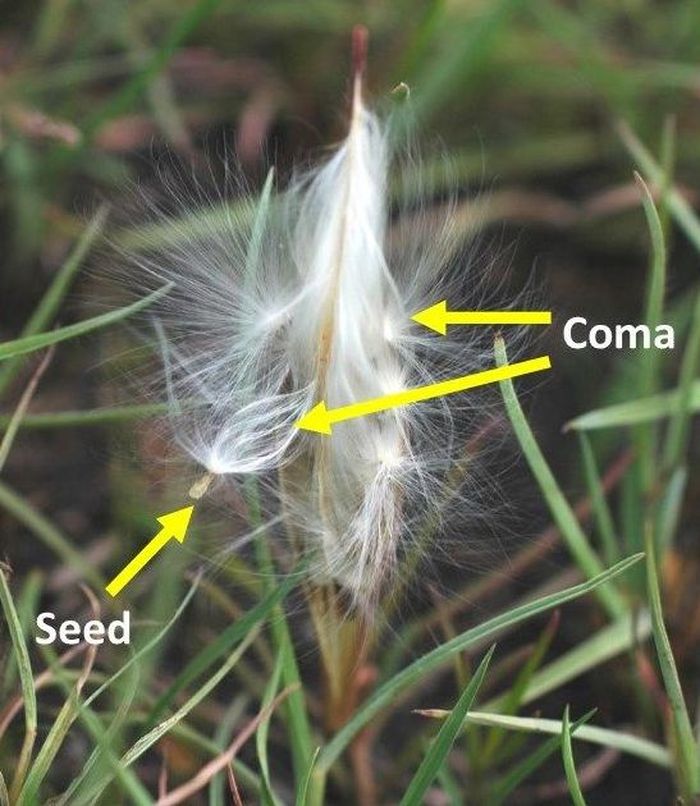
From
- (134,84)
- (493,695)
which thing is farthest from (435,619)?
(134,84)

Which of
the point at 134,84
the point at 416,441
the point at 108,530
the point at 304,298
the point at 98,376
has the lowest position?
A: the point at 108,530

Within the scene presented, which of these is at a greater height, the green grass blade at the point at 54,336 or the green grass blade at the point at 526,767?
the green grass blade at the point at 54,336

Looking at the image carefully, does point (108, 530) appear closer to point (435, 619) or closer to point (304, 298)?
point (435, 619)

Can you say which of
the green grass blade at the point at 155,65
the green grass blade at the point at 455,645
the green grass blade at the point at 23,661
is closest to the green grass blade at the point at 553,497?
the green grass blade at the point at 455,645

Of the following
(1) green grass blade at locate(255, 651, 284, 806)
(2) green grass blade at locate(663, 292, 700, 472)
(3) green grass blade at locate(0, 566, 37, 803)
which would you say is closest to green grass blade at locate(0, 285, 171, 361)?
(3) green grass blade at locate(0, 566, 37, 803)

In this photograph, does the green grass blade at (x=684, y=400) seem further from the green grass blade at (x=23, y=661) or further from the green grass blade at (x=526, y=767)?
the green grass blade at (x=23, y=661)
